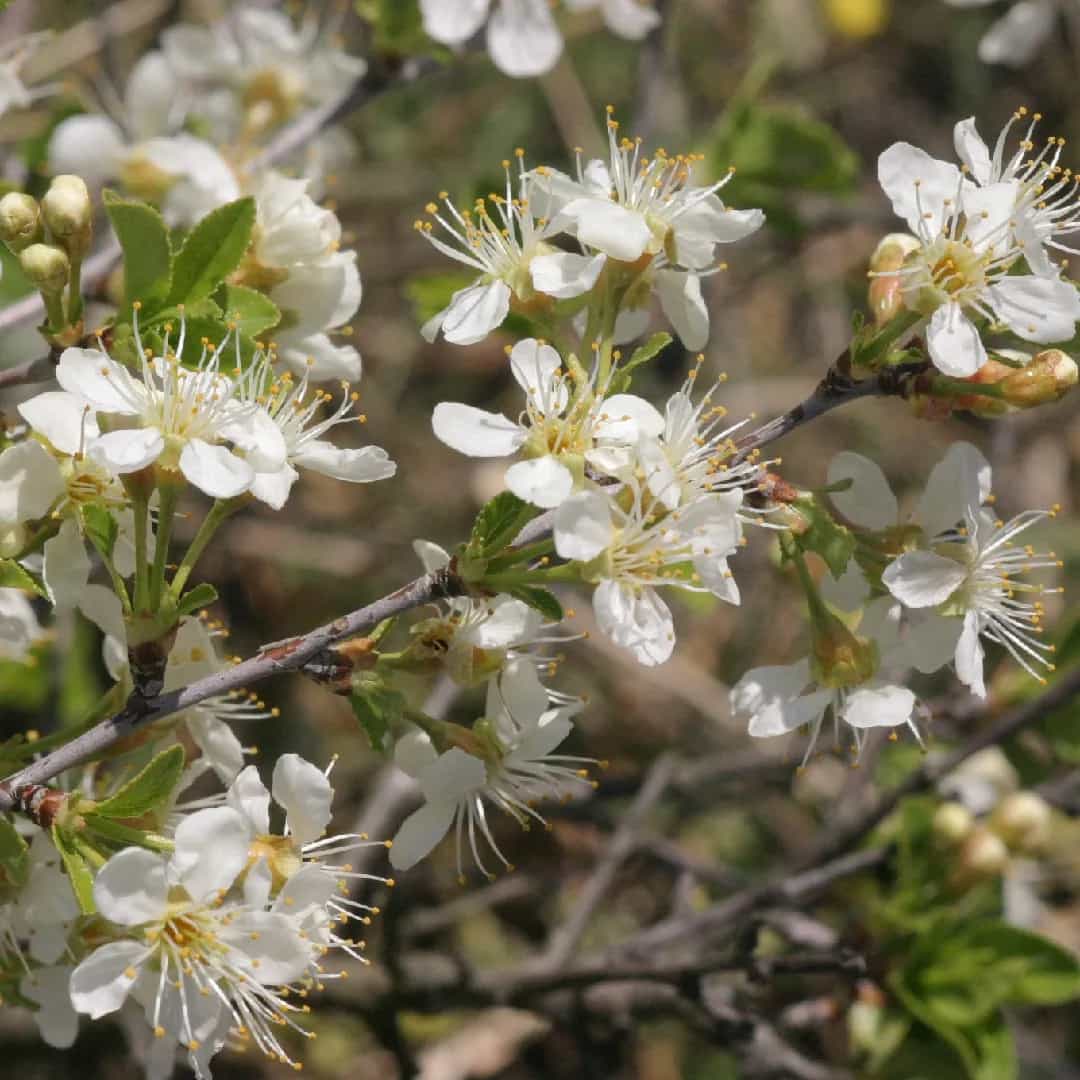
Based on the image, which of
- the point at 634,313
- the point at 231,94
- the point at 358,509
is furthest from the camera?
the point at 358,509

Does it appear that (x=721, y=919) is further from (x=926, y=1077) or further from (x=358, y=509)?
(x=358, y=509)

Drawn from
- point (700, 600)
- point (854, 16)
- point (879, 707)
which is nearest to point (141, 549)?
point (879, 707)

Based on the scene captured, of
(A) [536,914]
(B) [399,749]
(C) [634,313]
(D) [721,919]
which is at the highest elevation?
(C) [634,313]

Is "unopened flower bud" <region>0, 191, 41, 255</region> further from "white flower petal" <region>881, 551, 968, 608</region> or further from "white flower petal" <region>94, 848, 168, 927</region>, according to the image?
"white flower petal" <region>881, 551, 968, 608</region>

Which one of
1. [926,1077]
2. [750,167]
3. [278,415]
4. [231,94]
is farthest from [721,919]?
[231,94]

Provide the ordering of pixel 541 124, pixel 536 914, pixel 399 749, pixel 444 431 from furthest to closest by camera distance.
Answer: pixel 541 124 → pixel 536 914 → pixel 399 749 → pixel 444 431

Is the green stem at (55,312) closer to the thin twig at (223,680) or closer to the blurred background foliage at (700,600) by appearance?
the thin twig at (223,680)
